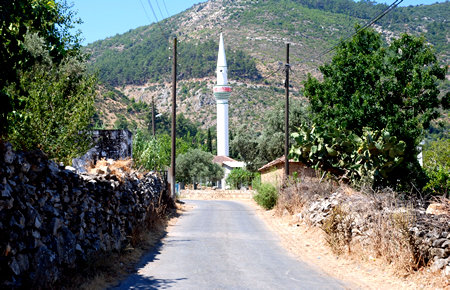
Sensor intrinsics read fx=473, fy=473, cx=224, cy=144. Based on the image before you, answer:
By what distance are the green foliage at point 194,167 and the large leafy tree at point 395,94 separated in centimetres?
4389

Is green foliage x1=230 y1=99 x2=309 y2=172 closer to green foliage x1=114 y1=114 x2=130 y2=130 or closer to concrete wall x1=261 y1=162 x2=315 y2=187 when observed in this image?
concrete wall x1=261 y1=162 x2=315 y2=187

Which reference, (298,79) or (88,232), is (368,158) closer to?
(88,232)

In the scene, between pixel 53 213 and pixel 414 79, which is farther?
pixel 414 79

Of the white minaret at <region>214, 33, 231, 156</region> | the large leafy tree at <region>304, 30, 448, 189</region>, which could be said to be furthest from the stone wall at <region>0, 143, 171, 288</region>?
the white minaret at <region>214, 33, 231, 156</region>

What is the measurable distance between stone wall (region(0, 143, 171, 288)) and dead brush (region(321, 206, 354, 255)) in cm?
608

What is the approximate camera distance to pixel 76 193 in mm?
9758

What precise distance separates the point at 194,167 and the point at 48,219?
2439 inches

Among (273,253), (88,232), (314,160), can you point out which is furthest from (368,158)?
(88,232)

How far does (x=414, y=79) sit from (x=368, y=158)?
6.92 metres

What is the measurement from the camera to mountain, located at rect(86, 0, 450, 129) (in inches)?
5468

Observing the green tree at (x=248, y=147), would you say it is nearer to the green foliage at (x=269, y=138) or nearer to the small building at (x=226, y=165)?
the green foliage at (x=269, y=138)

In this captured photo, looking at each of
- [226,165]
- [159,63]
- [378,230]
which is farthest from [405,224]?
[159,63]

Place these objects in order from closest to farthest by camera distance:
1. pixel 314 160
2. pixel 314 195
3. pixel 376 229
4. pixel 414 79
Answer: pixel 376 229 → pixel 314 195 → pixel 314 160 → pixel 414 79

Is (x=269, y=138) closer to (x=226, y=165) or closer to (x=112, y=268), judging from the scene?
(x=226, y=165)
